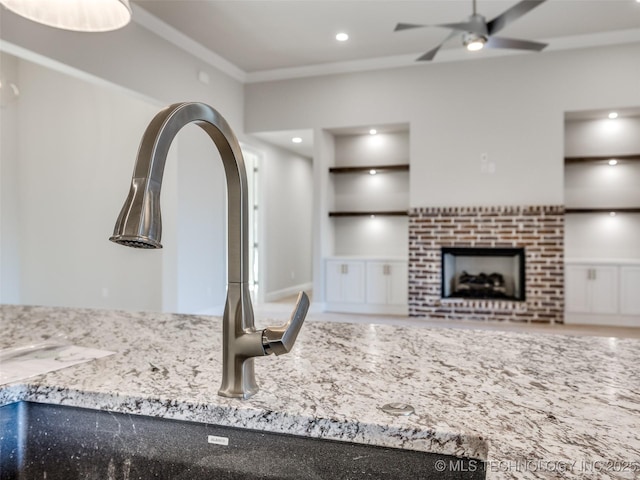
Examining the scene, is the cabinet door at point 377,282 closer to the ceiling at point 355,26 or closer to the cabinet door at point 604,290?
the cabinet door at point 604,290

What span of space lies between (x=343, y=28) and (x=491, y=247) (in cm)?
314

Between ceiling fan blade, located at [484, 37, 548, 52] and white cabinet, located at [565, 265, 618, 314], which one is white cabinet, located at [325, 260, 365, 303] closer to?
white cabinet, located at [565, 265, 618, 314]

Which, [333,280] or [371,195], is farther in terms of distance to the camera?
[371,195]

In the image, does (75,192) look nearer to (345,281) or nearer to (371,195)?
(345,281)

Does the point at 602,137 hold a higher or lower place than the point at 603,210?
higher

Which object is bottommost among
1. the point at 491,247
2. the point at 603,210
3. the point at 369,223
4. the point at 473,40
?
the point at 491,247

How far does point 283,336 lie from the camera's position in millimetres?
717

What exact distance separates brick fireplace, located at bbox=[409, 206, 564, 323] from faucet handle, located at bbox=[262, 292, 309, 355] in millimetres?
5527

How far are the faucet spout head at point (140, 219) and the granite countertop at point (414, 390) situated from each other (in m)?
0.32

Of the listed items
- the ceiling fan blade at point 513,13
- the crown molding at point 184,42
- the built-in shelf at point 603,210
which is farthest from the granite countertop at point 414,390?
the built-in shelf at point 603,210

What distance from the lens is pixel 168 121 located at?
2.10 ft

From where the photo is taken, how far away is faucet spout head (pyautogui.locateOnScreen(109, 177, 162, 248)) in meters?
0.56

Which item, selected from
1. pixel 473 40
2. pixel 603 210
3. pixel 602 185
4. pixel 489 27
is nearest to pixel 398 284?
pixel 603 210

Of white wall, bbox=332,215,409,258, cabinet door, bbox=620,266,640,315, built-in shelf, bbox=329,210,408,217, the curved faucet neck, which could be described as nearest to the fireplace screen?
white wall, bbox=332,215,409,258
